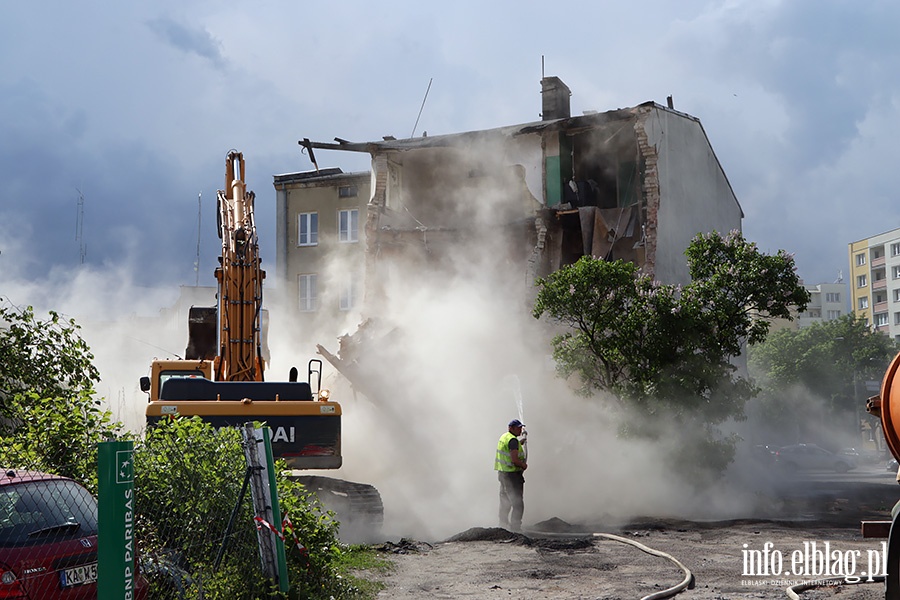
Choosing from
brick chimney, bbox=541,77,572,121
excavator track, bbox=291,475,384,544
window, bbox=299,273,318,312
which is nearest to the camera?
excavator track, bbox=291,475,384,544

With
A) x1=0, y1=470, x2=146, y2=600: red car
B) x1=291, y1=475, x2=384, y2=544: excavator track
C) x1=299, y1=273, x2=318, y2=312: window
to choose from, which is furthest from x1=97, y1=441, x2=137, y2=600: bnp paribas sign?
x1=299, y1=273, x2=318, y2=312: window

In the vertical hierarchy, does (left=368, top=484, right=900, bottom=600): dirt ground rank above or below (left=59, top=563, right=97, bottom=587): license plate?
below

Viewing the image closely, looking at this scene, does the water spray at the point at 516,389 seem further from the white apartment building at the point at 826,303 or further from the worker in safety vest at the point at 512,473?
the white apartment building at the point at 826,303

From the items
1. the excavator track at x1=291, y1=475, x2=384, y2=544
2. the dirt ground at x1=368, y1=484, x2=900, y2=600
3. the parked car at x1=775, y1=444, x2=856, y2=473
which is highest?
the excavator track at x1=291, y1=475, x2=384, y2=544

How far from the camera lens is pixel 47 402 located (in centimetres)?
879

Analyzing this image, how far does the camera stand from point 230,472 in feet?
24.6

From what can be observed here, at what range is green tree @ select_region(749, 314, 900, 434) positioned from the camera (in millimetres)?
59531

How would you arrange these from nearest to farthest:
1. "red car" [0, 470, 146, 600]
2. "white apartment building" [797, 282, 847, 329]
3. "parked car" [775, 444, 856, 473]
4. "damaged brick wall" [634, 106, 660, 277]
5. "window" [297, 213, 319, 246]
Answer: "red car" [0, 470, 146, 600] < "damaged brick wall" [634, 106, 660, 277] < "window" [297, 213, 319, 246] < "parked car" [775, 444, 856, 473] < "white apartment building" [797, 282, 847, 329]

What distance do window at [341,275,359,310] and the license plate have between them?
2964 centimetres

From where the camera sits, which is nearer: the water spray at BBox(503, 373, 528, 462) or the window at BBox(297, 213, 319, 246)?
Result: the water spray at BBox(503, 373, 528, 462)

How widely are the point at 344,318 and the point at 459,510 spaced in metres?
18.3

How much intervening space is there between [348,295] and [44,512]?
2982 centimetres

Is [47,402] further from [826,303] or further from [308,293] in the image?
[826,303]

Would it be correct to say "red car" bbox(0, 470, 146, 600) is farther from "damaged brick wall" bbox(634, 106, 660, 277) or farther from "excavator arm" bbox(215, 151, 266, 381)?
"damaged brick wall" bbox(634, 106, 660, 277)
